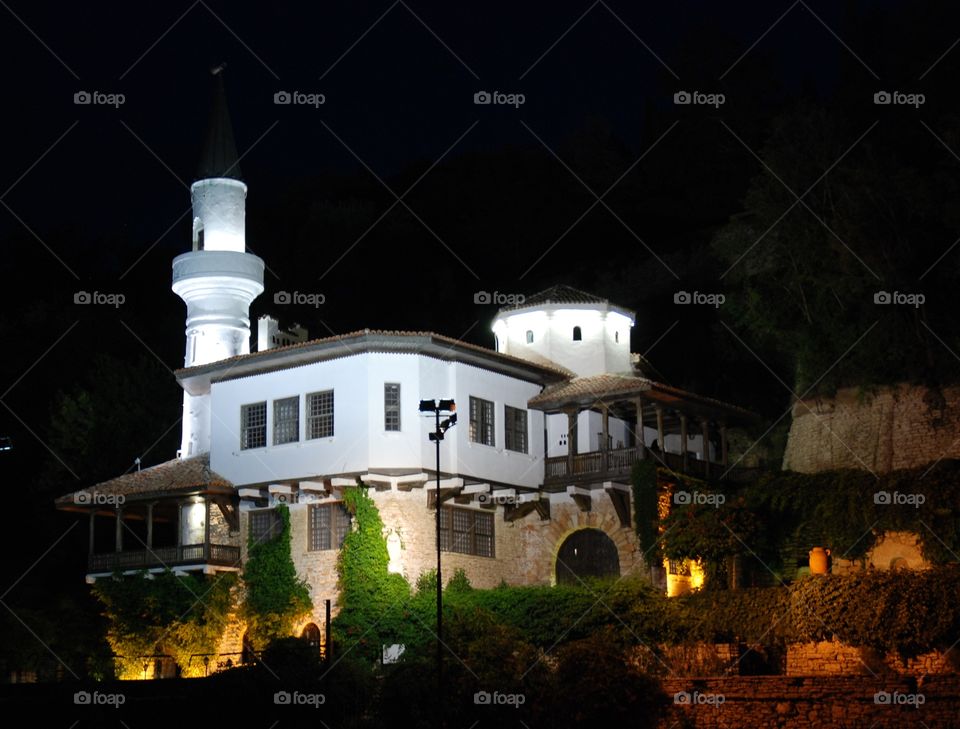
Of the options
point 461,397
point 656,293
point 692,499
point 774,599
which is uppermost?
point 656,293

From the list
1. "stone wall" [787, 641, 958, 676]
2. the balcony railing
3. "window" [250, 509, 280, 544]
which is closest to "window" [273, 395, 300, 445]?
"window" [250, 509, 280, 544]

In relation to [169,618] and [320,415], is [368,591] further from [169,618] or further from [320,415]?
[169,618]

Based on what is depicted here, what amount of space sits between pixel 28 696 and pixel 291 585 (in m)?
7.15

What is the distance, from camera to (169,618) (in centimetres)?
3941

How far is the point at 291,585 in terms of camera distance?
38.7m

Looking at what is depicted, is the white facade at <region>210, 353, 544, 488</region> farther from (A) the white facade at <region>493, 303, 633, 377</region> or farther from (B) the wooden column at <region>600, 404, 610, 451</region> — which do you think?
(A) the white facade at <region>493, 303, 633, 377</region>

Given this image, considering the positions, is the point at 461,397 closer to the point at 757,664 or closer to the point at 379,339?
the point at 379,339

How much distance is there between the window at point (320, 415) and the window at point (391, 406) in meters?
1.52

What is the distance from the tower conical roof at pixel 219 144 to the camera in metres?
46.3

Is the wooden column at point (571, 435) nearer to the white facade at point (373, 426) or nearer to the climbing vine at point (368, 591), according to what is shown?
the white facade at point (373, 426)

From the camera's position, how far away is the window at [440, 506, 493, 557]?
39125mm

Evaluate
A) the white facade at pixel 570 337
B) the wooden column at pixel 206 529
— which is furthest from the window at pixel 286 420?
the white facade at pixel 570 337

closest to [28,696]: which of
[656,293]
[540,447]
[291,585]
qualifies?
[291,585]

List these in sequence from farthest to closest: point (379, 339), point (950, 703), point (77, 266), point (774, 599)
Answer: point (77, 266) < point (379, 339) < point (774, 599) < point (950, 703)
